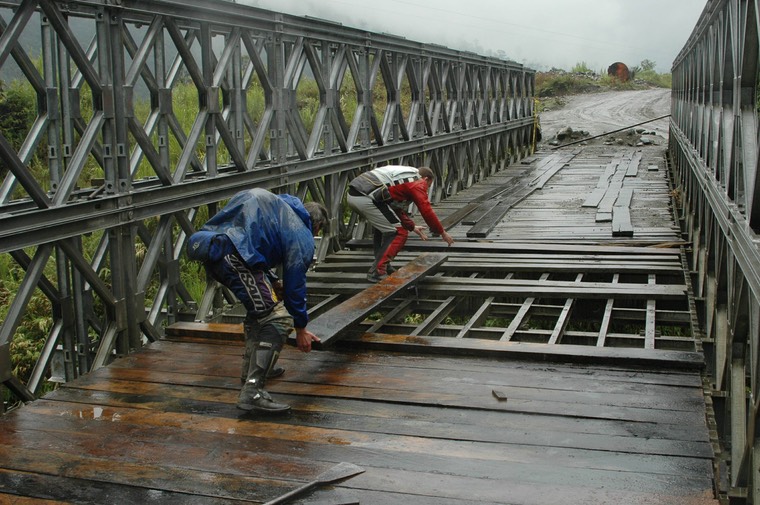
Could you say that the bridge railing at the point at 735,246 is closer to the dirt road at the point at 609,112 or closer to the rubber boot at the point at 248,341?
the rubber boot at the point at 248,341

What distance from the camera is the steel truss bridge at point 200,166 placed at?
5.63 meters

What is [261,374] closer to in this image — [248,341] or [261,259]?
[248,341]

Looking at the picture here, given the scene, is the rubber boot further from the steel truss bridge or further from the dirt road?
the dirt road

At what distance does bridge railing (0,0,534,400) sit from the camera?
20.4 ft

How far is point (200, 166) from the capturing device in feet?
29.4

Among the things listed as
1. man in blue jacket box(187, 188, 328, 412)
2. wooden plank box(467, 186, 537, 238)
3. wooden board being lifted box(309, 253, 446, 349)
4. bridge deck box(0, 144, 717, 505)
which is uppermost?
man in blue jacket box(187, 188, 328, 412)

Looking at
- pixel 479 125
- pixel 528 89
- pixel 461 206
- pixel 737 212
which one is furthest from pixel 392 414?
pixel 528 89

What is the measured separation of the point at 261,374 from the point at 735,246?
3074 millimetres

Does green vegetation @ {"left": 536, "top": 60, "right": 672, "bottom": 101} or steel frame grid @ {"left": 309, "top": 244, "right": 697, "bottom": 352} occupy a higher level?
green vegetation @ {"left": 536, "top": 60, "right": 672, "bottom": 101}

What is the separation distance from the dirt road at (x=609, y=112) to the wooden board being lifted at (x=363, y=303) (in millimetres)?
20783

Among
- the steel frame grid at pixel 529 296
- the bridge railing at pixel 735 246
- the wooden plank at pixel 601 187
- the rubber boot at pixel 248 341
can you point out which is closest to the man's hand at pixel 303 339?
the rubber boot at pixel 248 341

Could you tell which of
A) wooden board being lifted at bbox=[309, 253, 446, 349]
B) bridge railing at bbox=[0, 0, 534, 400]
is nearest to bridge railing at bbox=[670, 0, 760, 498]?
wooden board being lifted at bbox=[309, 253, 446, 349]

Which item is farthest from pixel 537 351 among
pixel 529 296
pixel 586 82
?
pixel 586 82

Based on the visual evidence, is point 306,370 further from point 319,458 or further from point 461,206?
point 461,206
